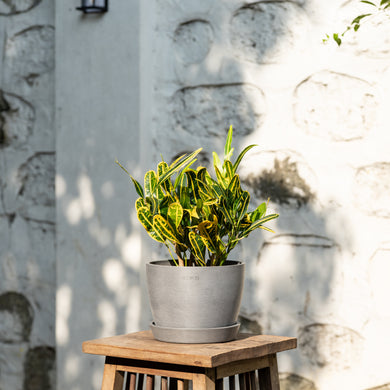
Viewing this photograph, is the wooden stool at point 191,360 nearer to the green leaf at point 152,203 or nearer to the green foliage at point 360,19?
the green leaf at point 152,203

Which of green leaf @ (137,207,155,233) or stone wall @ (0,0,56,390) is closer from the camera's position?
green leaf @ (137,207,155,233)

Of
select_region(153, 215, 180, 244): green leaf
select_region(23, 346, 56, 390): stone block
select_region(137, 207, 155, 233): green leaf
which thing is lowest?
select_region(23, 346, 56, 390): stone block

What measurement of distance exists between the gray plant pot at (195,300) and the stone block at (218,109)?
859 mm

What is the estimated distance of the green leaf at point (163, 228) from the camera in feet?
4.98

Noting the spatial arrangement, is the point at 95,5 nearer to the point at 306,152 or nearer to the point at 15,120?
the point at 15,120

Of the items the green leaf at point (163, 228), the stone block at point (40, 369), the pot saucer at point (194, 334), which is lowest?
the stone block at point (40, 369)

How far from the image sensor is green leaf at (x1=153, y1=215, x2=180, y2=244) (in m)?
1.52

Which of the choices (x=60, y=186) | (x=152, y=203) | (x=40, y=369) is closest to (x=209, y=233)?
(x=152, y=203)

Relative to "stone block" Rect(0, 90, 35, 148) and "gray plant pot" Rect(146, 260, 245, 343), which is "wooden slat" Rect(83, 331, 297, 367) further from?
"stone block" Rect(0, 90, 35, 148)

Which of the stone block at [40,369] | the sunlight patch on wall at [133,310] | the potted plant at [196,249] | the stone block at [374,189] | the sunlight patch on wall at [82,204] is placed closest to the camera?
the potted plant at [196,249]

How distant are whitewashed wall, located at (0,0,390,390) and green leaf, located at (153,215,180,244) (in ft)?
2.57

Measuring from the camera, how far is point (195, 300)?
1516mm

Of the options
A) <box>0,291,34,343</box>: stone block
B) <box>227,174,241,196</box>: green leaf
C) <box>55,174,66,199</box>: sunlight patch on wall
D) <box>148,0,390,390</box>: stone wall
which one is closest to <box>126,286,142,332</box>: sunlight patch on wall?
<box>148,0,390,390</box>: stone wall

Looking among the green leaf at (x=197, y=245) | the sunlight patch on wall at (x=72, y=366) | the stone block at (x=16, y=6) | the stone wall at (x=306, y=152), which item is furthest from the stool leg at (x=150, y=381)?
the stone block at (x=16, y=6)
